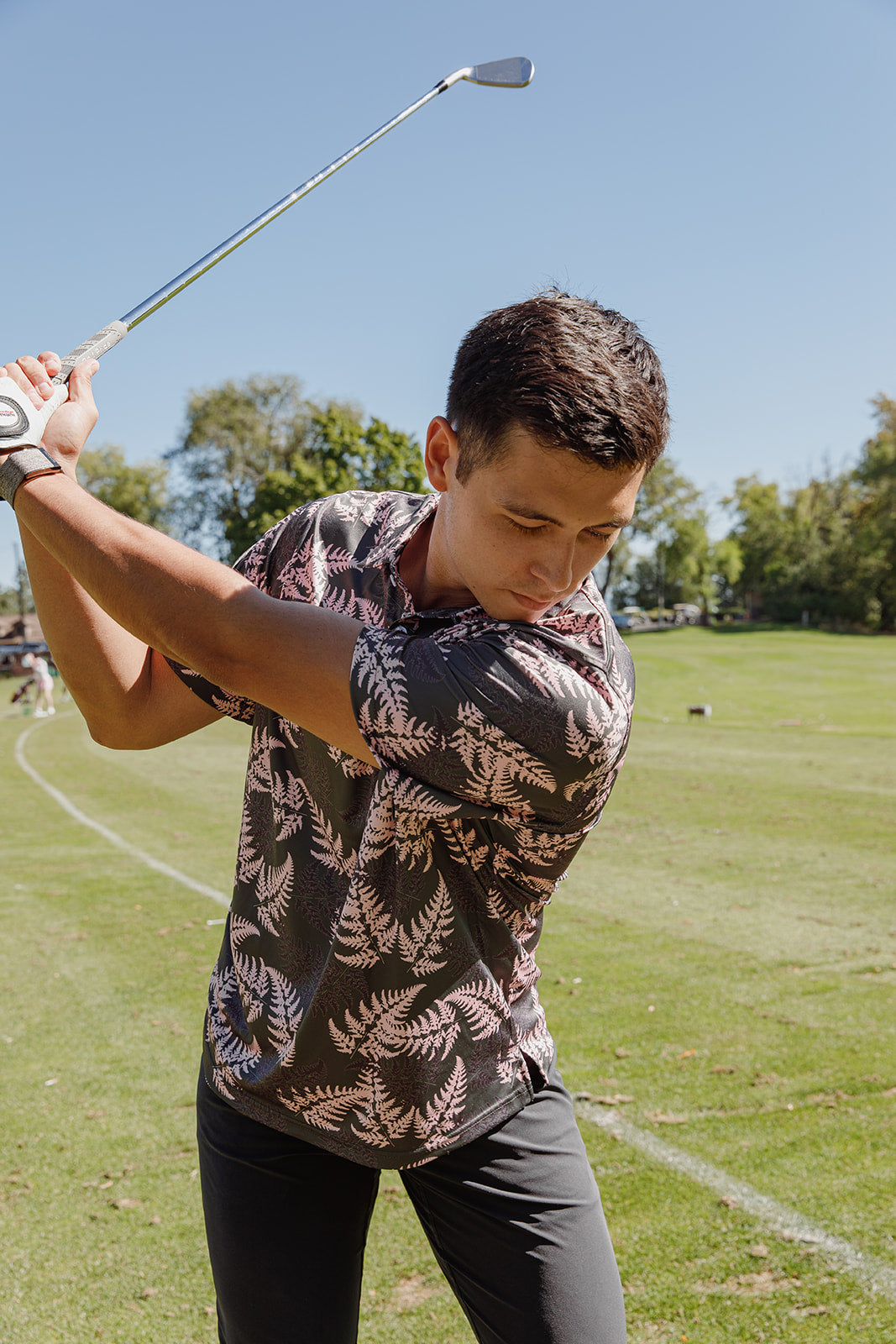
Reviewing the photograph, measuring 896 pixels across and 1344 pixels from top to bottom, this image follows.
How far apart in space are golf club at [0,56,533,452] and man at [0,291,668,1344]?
6 centimetres

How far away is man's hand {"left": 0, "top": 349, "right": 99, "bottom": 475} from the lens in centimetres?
196

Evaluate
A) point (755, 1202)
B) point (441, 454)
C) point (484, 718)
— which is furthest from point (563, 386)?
point (755, 1202)

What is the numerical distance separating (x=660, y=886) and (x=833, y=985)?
9.48 feet

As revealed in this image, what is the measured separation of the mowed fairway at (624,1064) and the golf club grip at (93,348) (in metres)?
3.01

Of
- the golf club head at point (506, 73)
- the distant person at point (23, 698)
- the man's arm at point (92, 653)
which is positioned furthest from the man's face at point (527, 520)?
the distant person at point (23, 698)

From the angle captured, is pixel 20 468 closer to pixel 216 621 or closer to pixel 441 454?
pixel 216 621

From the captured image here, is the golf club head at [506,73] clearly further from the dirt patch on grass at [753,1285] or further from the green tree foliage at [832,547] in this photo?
the green tree foliage at [832,547]

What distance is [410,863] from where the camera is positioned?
1838 mm

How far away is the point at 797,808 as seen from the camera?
13.4 metres

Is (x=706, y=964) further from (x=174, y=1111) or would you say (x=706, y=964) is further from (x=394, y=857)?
(x=394, y=857)

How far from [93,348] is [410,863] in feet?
4.22

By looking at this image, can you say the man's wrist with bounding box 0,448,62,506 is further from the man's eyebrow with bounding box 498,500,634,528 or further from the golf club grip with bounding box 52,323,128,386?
the man's eyebrow with bounding box 498,500,634,528

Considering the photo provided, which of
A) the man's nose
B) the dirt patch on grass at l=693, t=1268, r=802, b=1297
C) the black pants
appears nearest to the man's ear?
the man's nose

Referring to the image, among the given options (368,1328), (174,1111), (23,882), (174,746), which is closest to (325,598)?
(368,1328)
